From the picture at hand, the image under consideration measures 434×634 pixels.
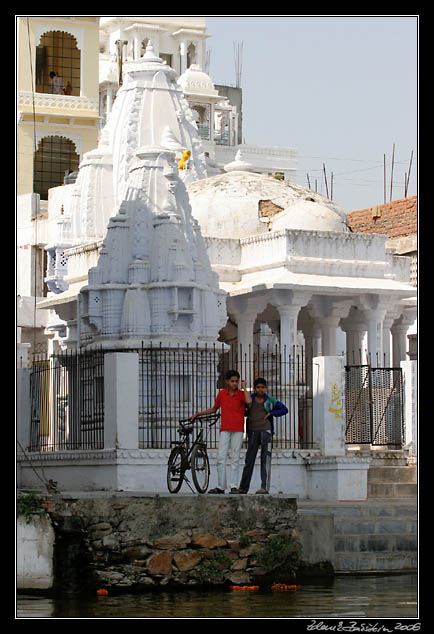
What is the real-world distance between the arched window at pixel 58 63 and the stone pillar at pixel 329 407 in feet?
104

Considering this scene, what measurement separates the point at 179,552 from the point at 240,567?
70cm

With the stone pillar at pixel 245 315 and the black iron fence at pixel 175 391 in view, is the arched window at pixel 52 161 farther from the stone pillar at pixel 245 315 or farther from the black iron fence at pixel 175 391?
the black iron fence at pixel 175 391

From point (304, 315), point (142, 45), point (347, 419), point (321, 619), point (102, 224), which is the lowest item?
point (321, 619)

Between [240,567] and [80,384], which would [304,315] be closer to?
[80,384]

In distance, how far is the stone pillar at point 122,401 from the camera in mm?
19750

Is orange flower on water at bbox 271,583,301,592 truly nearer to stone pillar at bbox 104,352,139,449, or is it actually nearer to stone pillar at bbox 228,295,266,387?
stone pillar at bbox 104,352,139,449

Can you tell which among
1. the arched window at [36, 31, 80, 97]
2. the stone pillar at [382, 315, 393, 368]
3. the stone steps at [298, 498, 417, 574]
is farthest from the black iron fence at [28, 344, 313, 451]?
the arched window at [36, 31, 80, 97]

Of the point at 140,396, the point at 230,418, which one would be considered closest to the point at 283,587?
the point at 230,418

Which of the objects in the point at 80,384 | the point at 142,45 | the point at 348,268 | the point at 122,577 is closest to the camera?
the point at 122,577

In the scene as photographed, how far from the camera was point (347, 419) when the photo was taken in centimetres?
2444

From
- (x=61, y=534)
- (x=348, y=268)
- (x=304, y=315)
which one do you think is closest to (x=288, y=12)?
(x=61, y=534)

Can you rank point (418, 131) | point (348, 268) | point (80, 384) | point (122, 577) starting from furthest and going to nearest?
point (348, 268), point (80, 384), point (122, 577), point (418, 131)

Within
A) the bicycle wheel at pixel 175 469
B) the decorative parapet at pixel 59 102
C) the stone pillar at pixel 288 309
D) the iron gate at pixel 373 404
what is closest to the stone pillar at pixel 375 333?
the stone pillar at pixel 288 309

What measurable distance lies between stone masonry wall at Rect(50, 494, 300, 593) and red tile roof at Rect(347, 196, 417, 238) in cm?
2080
